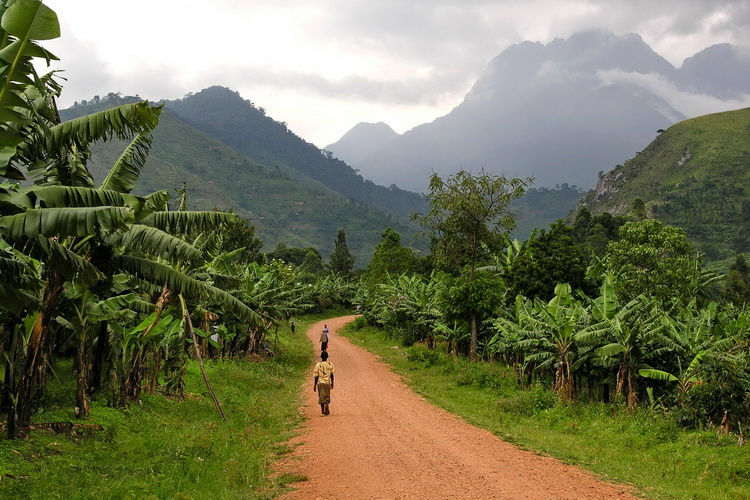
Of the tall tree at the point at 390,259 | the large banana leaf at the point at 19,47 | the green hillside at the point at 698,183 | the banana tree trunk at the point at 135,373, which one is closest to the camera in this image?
the large banana leaf at the point at 19,47

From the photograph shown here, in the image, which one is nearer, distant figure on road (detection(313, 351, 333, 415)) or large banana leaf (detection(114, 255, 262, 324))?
large banana leaf (detection(114, 255, 262, 324))

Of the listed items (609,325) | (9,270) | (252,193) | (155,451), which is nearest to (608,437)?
(609,325)

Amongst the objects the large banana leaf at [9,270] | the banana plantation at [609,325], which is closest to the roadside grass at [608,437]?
the banana plantation at [609,325]

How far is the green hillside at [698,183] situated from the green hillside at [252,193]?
68914mm

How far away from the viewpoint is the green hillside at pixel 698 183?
75.0m

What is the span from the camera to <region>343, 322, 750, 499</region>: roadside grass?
8179mm

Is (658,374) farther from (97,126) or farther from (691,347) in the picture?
(97,126)

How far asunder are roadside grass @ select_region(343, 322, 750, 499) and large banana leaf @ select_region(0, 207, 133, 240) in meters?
7.92

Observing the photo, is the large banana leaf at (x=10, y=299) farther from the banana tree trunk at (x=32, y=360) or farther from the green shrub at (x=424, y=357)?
the green shrub at (x=424, y=357)

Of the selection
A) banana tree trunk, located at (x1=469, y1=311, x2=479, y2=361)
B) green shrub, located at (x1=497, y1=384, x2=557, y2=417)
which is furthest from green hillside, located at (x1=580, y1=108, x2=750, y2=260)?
green shrub, located at (x1=497, y1=384, x2=557, y2=417)

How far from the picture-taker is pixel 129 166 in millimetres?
9156

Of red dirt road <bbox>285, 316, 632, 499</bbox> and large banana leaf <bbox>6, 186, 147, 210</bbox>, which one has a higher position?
large banana leaf <bbox>6, 186, 147, 210</bbox>

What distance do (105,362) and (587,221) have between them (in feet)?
192

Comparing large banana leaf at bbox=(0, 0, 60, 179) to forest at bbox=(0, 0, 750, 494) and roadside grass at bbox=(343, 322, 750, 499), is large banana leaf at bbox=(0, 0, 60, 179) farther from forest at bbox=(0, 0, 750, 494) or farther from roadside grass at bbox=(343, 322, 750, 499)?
roadside grass at bbox=(343, 322, 750, 499)
